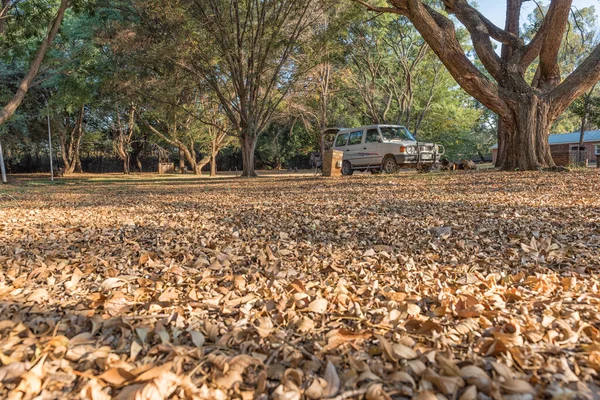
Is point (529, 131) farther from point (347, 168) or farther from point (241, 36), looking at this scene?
point (241, 36)

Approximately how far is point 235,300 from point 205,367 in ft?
1.96

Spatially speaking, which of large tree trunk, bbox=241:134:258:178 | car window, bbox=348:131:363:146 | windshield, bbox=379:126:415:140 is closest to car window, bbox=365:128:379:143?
windshield, bbox=379:126:415:140

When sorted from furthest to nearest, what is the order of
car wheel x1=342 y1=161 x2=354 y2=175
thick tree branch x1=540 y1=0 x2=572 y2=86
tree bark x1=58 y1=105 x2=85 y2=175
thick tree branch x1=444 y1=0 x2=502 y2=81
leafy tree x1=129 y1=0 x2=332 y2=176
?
tree bark x1=58 y1=105 x2=85 y2=175 → car wheel x1=342 y1=161 x2=354 y2=175 → leafy tree x1=129 y1=0 x2=332 y2=176 → thick tree branch x1=444 y1=0 x2=502 y2=81 → thick tree branch x1=540 y1=0 x2=572 y2=86

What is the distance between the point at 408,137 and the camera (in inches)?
472

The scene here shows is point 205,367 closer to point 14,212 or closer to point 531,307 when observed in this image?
point 531,307

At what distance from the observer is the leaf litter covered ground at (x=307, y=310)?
119cm

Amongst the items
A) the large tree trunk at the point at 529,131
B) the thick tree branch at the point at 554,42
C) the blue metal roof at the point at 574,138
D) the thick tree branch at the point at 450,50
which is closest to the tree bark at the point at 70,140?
the thick tree branch at the point at 450,50

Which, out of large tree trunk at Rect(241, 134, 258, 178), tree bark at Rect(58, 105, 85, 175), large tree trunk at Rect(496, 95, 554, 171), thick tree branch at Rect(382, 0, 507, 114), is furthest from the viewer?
tree bark at Rect(58, 105, 85, 175)

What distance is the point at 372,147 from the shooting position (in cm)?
1188

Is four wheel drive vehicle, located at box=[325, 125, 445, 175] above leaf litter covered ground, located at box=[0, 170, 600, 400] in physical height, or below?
above

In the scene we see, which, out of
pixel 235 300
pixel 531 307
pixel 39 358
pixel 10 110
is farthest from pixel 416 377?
pixel 10 110

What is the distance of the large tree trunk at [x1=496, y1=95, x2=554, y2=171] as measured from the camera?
26.1 feet

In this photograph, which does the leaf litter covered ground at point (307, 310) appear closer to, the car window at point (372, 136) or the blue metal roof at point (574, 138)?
the car window at point (372, 136)

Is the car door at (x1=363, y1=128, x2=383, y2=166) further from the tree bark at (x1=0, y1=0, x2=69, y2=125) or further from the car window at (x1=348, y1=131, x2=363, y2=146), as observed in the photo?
the tree bark at (x1=0, y1=0, x2=69, y2=125)
